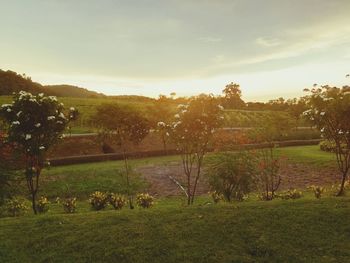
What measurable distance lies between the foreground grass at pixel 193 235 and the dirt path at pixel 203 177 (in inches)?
400

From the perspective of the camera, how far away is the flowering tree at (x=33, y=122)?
16.5 meters

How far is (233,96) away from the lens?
102500mm

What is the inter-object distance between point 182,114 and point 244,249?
29.1 ft

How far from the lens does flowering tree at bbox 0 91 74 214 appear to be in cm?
1647

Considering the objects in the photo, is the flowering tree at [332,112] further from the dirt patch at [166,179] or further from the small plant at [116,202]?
the small plant at [116,202]

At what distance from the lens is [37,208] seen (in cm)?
1819

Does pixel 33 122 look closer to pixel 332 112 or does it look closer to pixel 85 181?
pixel 85 181

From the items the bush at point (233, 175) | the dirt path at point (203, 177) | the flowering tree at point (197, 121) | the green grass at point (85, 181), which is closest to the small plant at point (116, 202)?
the flowering tree at point (197, 121)

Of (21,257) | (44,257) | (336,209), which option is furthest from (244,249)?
(21,257)

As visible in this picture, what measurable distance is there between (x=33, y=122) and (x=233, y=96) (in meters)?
88.8

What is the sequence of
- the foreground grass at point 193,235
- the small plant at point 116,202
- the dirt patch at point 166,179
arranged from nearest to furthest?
the foreground grass at point 193,235
the small plant at point 116,202
the dirt patch at point 166,179

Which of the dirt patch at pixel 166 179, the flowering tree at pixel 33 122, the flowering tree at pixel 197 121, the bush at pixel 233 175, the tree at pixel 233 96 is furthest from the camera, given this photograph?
the tree at pixel 233 96

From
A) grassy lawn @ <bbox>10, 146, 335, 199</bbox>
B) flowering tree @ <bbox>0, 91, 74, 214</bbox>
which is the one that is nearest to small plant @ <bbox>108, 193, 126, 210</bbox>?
flowering tree @ <bbox>0, 91, 74, 214</bbox>

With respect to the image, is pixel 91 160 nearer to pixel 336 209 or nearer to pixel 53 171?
pixel 53 171
